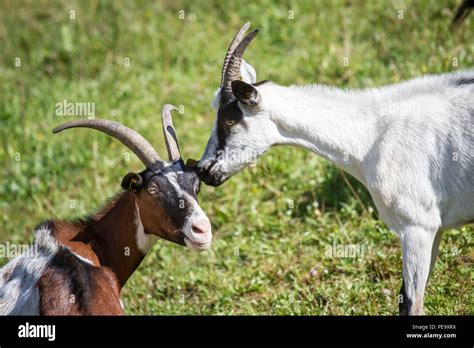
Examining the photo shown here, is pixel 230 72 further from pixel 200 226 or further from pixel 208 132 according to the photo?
pixel 208 132

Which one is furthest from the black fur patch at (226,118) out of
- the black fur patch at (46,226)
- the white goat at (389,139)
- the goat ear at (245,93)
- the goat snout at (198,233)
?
the black fur patch at (46,226)

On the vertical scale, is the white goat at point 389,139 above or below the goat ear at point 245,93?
below

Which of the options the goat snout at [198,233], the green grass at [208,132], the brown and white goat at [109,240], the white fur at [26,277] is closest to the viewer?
the brown and white goat at [109,240]

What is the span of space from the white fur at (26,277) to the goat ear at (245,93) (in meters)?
1.82

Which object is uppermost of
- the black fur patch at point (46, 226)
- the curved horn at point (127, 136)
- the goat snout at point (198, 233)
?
the curved horn at point (127, 136)

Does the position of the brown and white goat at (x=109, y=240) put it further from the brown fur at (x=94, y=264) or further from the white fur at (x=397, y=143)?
the white fur at (x=397, y=143)

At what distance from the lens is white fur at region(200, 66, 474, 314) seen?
6598 millimetres

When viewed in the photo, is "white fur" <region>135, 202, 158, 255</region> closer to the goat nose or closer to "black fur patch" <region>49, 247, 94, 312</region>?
the goat nose

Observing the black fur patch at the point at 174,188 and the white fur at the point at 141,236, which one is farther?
the white fur at the point at 141,236

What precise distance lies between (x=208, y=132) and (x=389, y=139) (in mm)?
4681

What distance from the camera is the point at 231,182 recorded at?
10.2 m

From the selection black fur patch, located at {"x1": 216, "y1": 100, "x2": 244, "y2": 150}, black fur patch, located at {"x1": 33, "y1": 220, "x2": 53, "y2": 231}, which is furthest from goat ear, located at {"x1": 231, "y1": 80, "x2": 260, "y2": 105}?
black fur patch, located at {"x1": 33, "y1": 220, "x2": 53, "y2": 231}

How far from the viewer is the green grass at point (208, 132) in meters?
8.19

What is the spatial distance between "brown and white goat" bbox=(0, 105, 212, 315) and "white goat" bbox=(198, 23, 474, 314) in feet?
1.40
